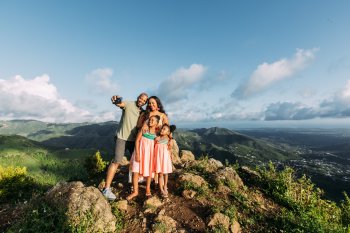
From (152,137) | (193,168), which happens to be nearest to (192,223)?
(152,137)

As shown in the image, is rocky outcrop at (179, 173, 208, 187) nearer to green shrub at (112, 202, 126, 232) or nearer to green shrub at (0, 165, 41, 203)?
green shrub at (112, 202, 126, 232)

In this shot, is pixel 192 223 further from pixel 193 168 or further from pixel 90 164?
pixel 90 164

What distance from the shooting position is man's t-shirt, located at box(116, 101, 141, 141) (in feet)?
31.0

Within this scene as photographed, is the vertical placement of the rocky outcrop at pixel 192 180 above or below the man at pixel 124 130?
below

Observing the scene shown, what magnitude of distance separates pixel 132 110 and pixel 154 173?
2.75 m

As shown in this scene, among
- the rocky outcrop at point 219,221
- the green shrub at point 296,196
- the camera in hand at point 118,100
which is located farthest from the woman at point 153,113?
the green shrub at point 296,196

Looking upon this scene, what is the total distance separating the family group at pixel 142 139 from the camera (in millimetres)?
9305

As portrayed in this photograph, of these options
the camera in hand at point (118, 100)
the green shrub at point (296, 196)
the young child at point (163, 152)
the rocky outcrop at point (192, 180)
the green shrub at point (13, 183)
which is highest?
the camera in hand at point (118, 100)

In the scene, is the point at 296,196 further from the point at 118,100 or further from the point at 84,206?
the point at 84,206

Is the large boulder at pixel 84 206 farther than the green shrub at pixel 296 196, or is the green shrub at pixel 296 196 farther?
the green shrub at pixel 296 196

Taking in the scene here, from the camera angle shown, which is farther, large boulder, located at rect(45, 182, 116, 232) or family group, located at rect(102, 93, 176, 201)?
family group, located at rect(102, 93, 176, 201)

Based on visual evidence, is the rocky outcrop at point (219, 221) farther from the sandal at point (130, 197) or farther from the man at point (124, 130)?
the man at point (124, 130)

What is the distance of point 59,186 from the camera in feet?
28.7

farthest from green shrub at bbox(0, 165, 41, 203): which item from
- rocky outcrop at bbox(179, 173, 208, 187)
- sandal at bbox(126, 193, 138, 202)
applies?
rocky outcrop at bbox(179, 173, 208, 187)
